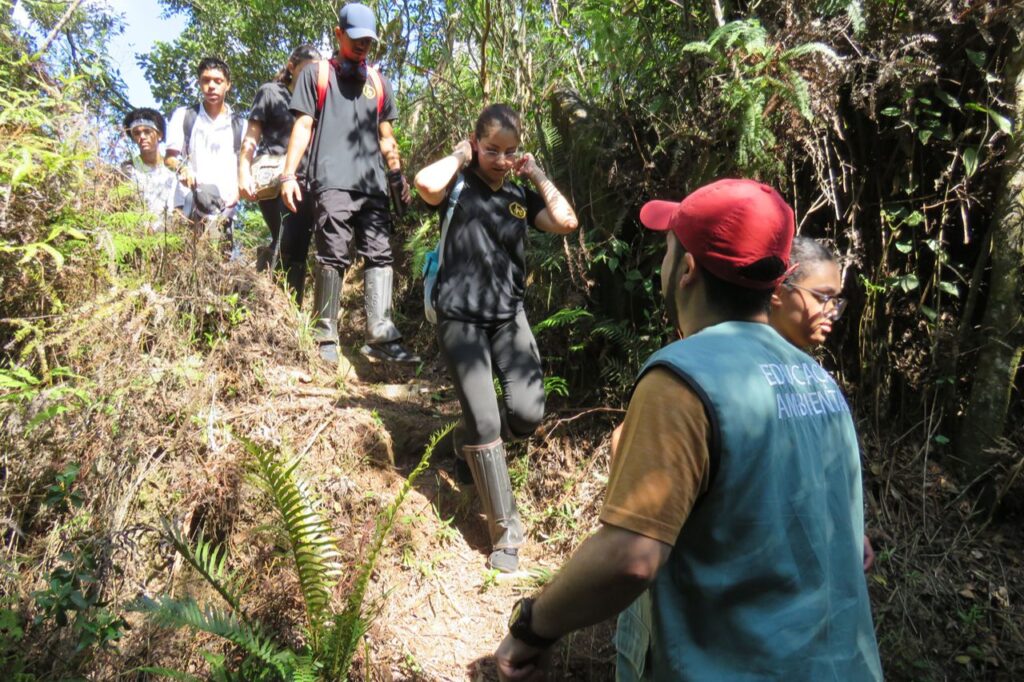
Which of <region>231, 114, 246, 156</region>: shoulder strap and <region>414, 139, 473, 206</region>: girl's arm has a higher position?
<region>231, 114, 246, 156</region>: shoulder strap

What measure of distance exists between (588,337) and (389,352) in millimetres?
1618

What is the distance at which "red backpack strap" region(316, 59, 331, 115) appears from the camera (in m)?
5.51

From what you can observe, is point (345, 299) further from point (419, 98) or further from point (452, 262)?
point (452, 262)

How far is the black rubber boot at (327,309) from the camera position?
5.64 m

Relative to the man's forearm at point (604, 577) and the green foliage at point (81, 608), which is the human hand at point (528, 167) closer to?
the green foliage at point (81, 608)

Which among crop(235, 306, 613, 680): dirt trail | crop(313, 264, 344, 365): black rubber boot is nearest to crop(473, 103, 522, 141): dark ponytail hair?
crop(313, 264, 344, 365): black rubber boot

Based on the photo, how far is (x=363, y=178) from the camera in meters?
5.68

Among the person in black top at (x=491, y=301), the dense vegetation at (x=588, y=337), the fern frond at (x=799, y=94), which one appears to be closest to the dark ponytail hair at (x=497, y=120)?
the person in black top at (x=491, y=301)

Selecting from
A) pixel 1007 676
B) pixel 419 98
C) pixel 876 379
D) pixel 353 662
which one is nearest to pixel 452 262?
pixel 353 662

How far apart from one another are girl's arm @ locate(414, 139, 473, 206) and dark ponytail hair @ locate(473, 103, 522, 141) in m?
0.16

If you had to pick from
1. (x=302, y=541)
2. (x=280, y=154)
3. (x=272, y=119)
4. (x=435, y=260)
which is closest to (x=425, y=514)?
(x=302, y=541)

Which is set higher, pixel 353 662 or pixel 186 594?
pixel 186 594

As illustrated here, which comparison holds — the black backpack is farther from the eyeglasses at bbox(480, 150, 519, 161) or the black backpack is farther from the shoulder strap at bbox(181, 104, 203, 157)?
the eyeglasses at bbox(480, 150, 519, 161)

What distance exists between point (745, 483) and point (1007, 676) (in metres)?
3.45
